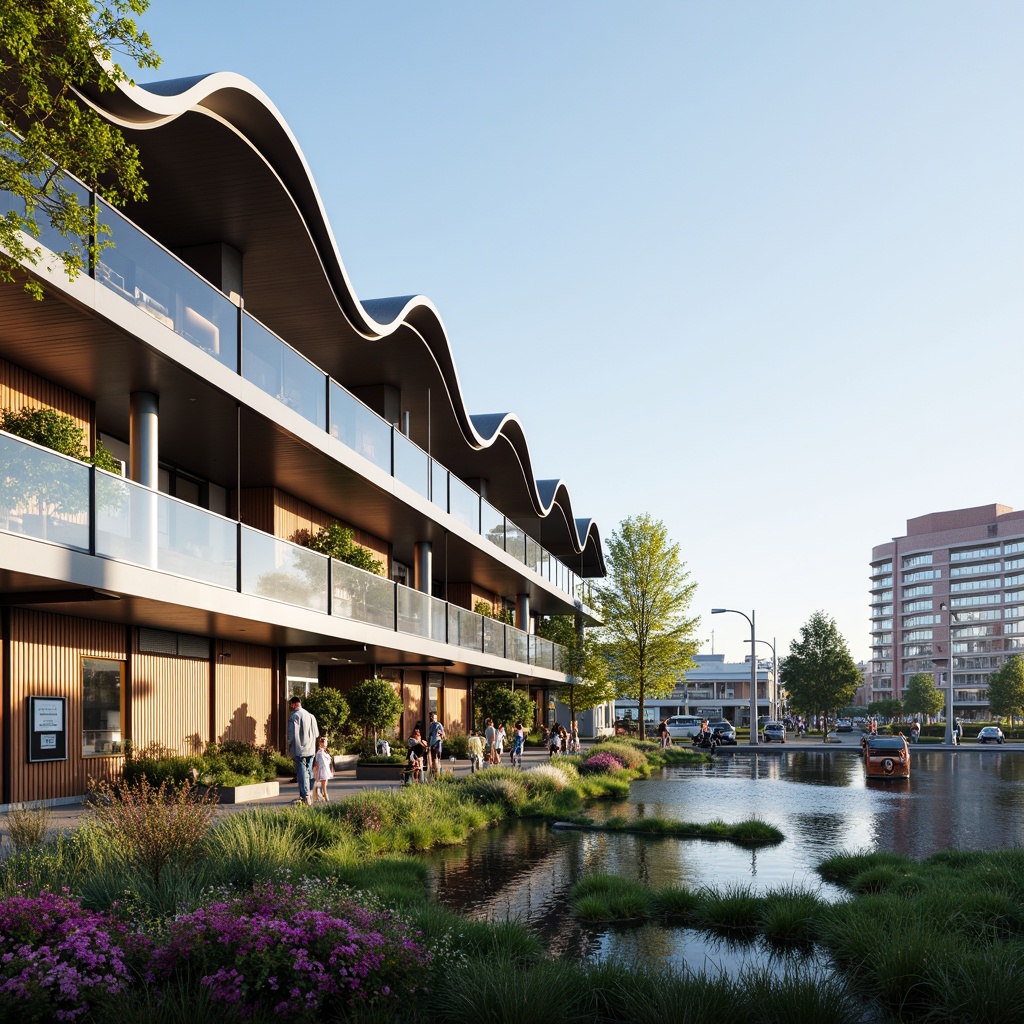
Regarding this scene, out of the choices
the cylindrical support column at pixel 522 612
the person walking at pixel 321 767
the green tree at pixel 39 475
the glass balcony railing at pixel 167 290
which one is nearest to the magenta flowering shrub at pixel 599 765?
the person walking at pixel 321 767

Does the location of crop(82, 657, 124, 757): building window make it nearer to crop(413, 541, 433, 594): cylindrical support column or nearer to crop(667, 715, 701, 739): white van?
crop(413, 541, 433, 594): cylindrical support column

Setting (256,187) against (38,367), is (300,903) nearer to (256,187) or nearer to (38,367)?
(38,367)

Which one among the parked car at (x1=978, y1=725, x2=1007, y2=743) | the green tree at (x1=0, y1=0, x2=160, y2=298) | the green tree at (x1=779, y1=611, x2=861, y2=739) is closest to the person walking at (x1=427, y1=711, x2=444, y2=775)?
the green tree at (x1=0, y1=0, x2=160, y2=298)

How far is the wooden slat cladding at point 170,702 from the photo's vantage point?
2081 cm

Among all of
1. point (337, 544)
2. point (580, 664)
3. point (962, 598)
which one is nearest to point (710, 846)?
point (337, 544)

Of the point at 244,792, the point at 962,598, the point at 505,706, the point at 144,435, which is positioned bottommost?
the point at 505,706

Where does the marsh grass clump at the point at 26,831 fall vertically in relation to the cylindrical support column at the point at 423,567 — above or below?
below

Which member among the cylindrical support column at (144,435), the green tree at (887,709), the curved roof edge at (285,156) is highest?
the curved roof edge at (285,156)

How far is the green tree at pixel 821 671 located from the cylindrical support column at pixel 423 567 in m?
59.6

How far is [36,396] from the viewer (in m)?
18.1

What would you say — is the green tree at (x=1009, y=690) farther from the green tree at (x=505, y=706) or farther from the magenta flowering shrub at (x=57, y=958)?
the magenta flowering shrub at (x=57, y=958)

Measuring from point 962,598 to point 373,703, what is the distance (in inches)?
6617

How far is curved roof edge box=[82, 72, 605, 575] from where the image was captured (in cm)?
1631

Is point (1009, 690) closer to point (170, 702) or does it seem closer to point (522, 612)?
point (522, 612)
